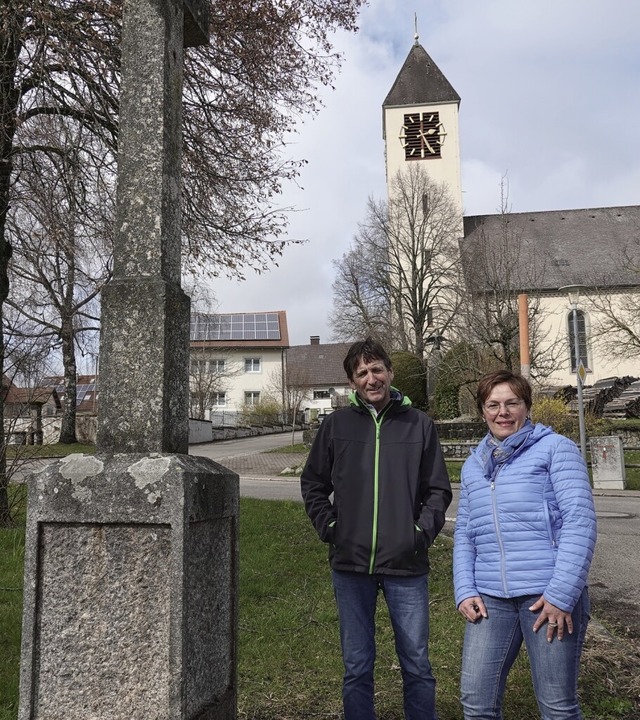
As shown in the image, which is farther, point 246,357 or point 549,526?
point 246,357

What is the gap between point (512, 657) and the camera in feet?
8.63

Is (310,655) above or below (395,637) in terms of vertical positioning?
below

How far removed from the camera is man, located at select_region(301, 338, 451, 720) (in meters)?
2.91

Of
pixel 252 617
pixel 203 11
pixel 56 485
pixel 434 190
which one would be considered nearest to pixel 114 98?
pixel 203 11

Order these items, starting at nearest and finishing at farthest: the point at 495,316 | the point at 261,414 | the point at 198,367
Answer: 1. the point at 495,316
2. the point at 261,414
3. the point at 198,367

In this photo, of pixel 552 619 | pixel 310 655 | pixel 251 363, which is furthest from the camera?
pixel 251 363

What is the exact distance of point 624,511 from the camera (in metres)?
12.0

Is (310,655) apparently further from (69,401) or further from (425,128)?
(425,128)

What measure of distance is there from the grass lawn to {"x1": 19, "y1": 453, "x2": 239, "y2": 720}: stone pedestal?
1235mm

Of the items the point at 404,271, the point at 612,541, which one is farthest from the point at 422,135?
the point at 612,541

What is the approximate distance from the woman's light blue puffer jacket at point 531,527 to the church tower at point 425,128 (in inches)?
1620

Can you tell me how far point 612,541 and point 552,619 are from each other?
743 centimetres

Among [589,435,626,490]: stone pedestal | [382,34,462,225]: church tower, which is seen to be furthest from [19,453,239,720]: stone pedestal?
[382,34,462,225]: church tower

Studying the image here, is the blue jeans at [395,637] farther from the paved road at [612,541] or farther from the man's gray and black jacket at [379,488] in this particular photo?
the paved road at [612,541]
